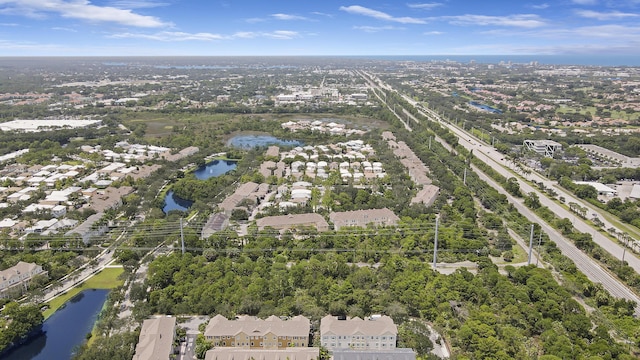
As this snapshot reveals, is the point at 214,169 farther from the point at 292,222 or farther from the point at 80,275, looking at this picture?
the point at 80,275

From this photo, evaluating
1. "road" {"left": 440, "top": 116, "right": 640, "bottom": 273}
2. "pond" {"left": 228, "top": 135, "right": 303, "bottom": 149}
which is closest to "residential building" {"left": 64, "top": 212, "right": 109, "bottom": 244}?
"pond" {"left": 228, "top": 135, "right": 303, "bottom": 149}

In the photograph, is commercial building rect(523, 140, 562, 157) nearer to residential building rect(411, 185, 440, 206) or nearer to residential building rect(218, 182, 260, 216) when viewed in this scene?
residential building rect(411, 185, 440, 206)

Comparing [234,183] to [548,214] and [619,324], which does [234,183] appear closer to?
[548,214]

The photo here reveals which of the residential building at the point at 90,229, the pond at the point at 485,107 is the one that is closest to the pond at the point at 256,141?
the residential building at the point at 90,229

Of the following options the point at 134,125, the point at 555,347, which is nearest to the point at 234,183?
the point at 555,347

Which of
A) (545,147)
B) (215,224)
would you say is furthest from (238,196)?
(545,147)

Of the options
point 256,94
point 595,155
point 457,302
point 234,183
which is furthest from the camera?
point 256,94
